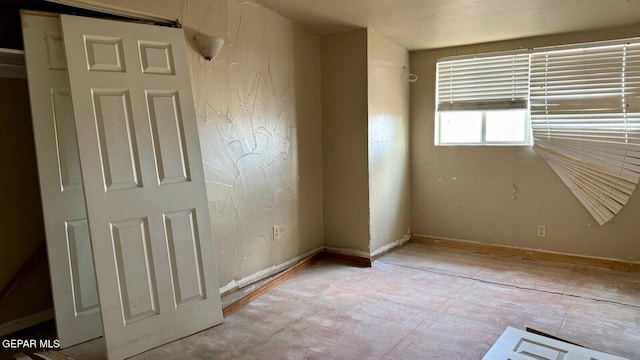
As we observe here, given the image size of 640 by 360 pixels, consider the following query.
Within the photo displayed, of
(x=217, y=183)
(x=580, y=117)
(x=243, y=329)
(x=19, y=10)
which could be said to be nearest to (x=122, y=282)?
(x=243, y=329)

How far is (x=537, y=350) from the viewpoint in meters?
2.18

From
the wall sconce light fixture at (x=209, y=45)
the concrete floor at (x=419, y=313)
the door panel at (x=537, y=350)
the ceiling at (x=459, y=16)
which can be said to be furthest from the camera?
the ceiling at (x=459, y=16)

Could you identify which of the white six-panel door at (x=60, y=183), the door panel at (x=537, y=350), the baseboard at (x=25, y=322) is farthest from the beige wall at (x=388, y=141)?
the baseboard at (x=25, y=322)

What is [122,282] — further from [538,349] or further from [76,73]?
[538,349]

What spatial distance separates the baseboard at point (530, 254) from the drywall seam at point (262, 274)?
1420mm

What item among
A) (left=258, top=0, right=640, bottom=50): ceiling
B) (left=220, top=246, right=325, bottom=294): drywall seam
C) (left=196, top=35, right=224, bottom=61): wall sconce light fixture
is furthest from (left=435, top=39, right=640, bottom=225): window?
Answer: (left=196, top=35, right=224, bottom=61): wall sconce light fixture

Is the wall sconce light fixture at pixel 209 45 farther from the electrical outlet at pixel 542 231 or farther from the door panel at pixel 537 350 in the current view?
the electrical outlet at pixel 542 231

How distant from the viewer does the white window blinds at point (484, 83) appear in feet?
14.2

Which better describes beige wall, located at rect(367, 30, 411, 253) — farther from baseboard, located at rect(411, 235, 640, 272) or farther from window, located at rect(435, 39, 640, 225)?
window, located at rect(435, 39, 640, 225)

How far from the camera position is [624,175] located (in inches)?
152

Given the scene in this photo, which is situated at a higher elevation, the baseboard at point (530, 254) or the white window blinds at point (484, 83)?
the white window blinds at point (484, 83)

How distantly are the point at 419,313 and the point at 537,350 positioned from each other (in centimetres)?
91

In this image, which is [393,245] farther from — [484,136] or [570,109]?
[570,109]

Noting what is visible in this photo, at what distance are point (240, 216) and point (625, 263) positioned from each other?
3395 mm
